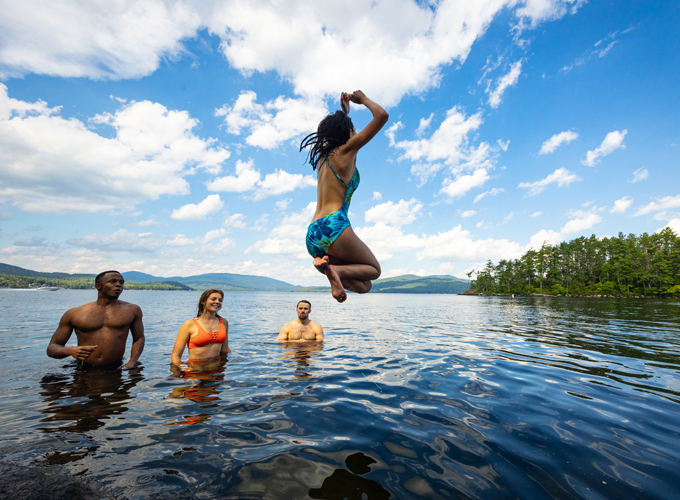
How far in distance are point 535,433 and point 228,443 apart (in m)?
4.24

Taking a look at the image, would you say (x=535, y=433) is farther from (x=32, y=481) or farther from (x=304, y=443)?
(x=32, y=481)

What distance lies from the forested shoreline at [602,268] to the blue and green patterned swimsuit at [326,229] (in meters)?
102

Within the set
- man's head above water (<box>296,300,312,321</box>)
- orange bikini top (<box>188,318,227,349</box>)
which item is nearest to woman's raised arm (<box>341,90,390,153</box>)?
orange bikini top (<box>188,318,227,349</box>)

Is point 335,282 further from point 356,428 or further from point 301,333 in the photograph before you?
point 301,333

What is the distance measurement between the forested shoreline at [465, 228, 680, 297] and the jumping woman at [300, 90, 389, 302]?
102 m

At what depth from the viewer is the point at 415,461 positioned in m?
3.56

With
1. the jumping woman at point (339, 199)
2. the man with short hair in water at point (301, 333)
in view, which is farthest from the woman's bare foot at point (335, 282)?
the man with short hair in water at point (301, 333)

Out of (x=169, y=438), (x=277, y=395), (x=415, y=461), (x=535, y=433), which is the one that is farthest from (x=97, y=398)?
(x=535, y=433)

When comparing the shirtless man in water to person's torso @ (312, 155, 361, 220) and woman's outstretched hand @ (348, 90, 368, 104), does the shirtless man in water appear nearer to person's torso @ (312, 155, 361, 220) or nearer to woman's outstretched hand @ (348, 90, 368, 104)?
person's torso @ (312, 155, 361, 220)

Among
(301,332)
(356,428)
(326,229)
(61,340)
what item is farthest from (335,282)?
(301,332)

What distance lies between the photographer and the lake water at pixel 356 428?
3.16m

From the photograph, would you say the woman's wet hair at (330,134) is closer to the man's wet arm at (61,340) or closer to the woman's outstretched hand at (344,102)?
the woman's outstretched hand at (344,102)

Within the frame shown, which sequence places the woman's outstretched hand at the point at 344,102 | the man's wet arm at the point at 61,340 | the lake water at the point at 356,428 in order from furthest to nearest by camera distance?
the man's wet arm at the point at 61,340 → the woman's outstretched hand at the point at 344,102 → the lake water at the point at 356,428

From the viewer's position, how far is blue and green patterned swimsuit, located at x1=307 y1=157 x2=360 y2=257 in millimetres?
3773
